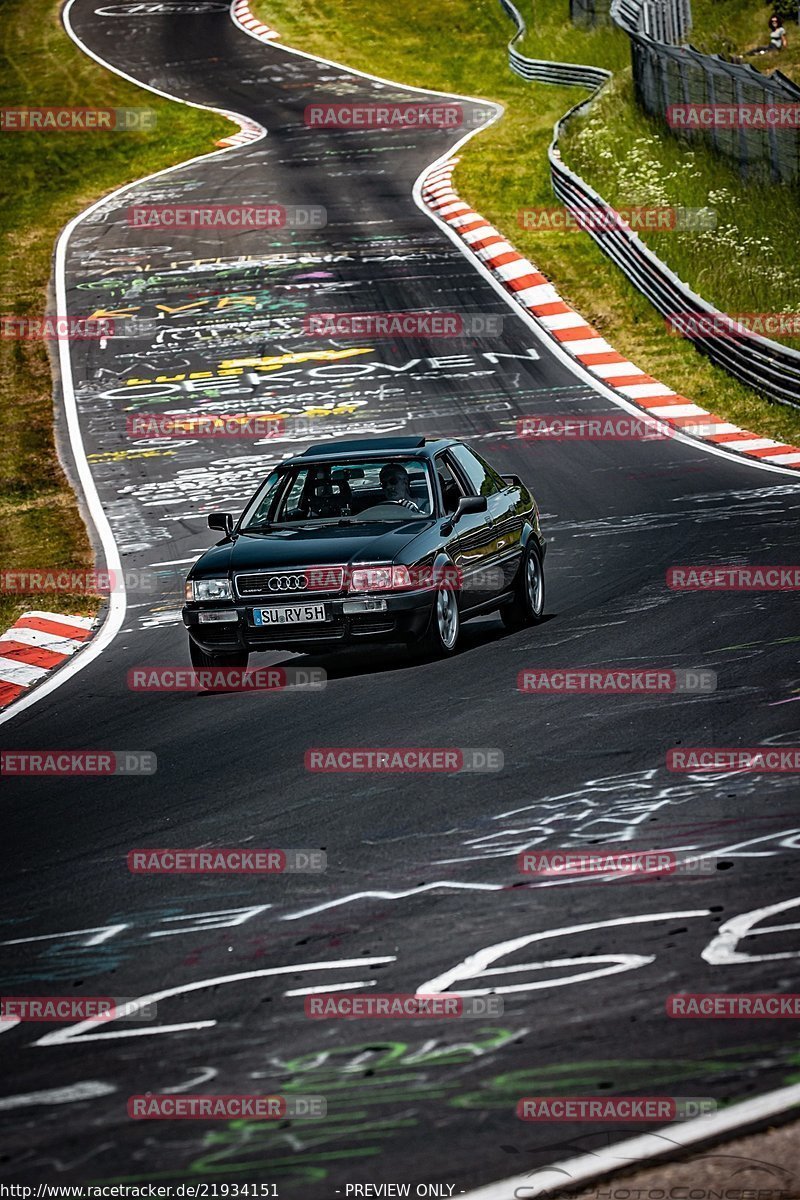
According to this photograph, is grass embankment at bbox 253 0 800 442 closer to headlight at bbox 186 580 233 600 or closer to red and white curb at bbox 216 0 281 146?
red and white curb at bbox 216 0 281 146

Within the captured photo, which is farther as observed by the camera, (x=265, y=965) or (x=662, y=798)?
(x=662, y=798)

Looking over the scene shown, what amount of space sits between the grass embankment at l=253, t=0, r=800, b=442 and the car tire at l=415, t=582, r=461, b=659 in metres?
9.31

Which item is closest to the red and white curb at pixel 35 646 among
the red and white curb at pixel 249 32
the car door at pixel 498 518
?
the car door at pixel 498 518

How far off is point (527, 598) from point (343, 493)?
1.58 metres

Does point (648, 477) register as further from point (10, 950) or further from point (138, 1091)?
point (138, 1091)

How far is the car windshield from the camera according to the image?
1127cm

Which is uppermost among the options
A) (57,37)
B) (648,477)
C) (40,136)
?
(57,37)

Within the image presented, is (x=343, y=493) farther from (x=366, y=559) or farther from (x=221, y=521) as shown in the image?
(x=366, y=559)

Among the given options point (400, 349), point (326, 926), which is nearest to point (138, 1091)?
point (326, 926)

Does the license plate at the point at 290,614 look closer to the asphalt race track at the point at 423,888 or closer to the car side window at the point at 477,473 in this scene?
the asphalt race track at the point at 423,888

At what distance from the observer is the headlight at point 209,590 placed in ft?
34.7

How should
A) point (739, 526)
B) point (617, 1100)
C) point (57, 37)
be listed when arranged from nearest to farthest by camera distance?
point (617, 1100), point (739, 526), point (57, 37)

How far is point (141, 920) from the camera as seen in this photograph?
629cm

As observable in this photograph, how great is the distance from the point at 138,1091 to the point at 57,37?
5060cm
